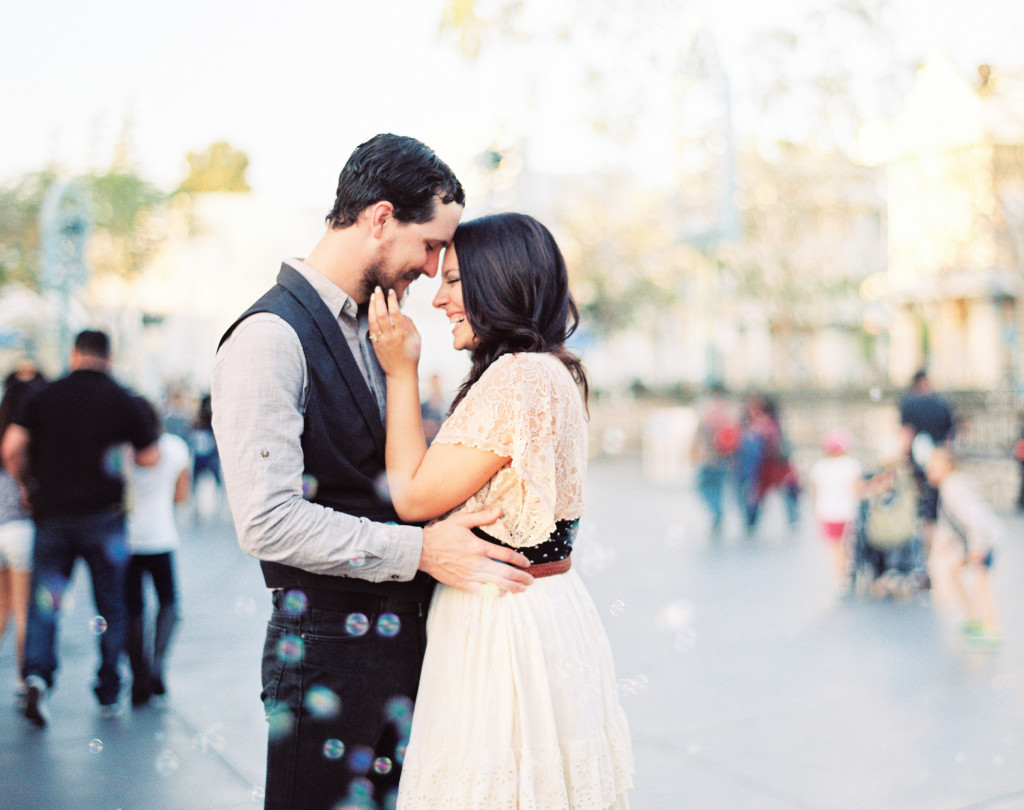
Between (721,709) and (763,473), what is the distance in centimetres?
758

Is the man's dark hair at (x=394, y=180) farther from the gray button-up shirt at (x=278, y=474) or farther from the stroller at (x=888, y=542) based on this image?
the stroller at (x=888, y=542)

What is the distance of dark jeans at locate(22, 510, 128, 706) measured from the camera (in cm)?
502

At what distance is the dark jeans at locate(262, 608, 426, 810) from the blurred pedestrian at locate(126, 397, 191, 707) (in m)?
3.56

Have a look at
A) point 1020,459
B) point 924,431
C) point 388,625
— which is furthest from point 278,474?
point 1020,459

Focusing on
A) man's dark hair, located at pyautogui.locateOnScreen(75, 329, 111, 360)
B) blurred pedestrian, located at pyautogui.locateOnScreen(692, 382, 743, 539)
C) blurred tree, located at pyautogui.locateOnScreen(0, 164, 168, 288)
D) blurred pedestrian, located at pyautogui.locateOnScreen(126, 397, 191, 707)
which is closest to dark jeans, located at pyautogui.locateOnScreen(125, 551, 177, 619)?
blurred pedestrian, located at pyautogui.locateOnScreen(126, 397, 191, 707)

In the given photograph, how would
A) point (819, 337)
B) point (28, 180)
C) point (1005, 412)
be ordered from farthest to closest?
1. point (819, 337)
2. point (28, 180)
3. point (1005, 412)

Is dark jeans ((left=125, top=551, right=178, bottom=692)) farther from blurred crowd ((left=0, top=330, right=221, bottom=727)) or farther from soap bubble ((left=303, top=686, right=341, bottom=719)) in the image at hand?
soap bubble ((left=303, top=686, right=341, bottom=719))

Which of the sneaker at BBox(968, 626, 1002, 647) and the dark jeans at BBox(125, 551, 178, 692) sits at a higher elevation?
the dark jeans at BBox(125, 551, 178, 692)

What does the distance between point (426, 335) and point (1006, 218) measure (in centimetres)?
2339

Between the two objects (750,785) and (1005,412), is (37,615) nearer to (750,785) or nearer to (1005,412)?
(750,785)

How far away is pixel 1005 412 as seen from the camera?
49.0 ft

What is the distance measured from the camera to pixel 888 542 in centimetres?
829

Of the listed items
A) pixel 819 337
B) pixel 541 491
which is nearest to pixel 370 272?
pixel 541 491

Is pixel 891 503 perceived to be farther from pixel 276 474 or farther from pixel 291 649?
pixel 276 474
